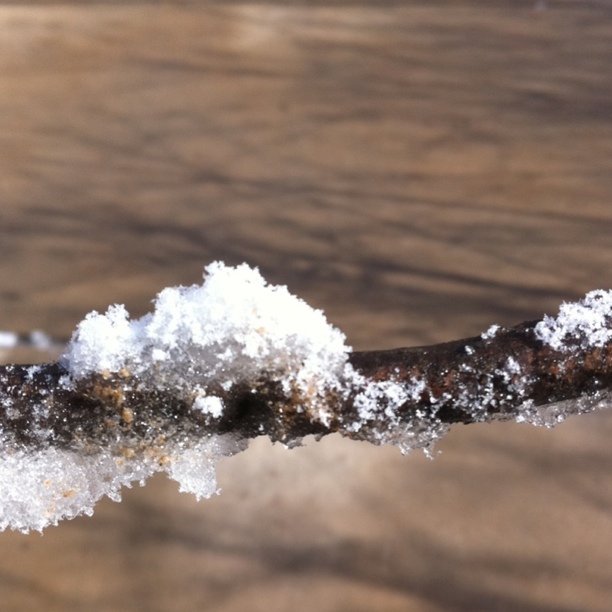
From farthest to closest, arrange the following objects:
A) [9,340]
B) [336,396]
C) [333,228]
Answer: [333,228] → [9,340] → [336,396]

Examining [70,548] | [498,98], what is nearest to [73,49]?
[498,98]

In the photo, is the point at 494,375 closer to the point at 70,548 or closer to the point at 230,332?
the point at 230,332

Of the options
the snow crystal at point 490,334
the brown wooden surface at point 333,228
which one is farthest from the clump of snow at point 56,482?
the brown wooden surface at point 333,228

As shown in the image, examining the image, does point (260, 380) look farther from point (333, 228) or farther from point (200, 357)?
point (333, 228)

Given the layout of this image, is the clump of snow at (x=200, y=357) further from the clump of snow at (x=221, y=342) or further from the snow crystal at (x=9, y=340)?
the snow crystal at (x=9, y=340)

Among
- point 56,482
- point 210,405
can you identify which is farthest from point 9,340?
point 210,405

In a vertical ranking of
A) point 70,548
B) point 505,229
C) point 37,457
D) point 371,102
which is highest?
point 37,457

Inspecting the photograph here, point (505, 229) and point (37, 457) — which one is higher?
point (37, 457)
